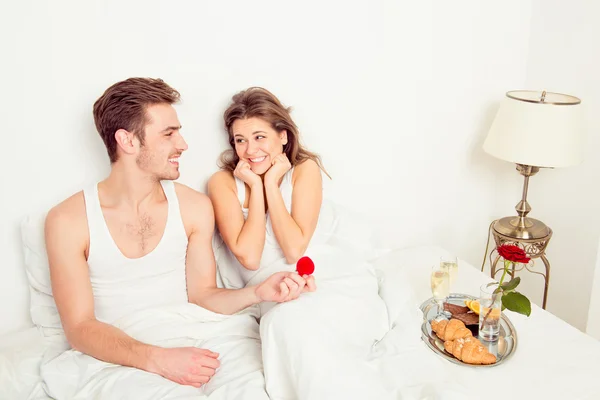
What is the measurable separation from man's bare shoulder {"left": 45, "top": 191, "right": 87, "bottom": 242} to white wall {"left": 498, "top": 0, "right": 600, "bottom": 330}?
1.86 m

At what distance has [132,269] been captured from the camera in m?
1.74

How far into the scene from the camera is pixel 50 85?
69.1 inches

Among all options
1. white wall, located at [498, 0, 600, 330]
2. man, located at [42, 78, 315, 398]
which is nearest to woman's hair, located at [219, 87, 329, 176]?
man, located at [42, 78, 315, 398]

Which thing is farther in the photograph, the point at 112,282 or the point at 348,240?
the point at 348,240

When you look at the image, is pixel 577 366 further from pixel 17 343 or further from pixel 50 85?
pixel 50 85

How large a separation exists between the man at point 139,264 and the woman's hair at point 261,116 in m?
0.22

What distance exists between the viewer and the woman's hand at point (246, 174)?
6.20ft

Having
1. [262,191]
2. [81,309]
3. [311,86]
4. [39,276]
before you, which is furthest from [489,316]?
[39,276]

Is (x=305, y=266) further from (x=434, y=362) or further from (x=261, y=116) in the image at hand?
(x=261, y=116)

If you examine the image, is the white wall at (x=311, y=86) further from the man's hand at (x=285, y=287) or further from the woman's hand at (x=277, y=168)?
the man's hand at (x=285, y=287)

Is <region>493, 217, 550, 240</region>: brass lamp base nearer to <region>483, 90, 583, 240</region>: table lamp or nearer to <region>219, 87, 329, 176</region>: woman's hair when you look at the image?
<region>483, 90, 583, 240</region>: table lamp

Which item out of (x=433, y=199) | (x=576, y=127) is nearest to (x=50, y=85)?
(x=433, y=199)

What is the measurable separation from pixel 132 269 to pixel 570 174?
70.0 inches

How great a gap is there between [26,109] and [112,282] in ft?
1.95
